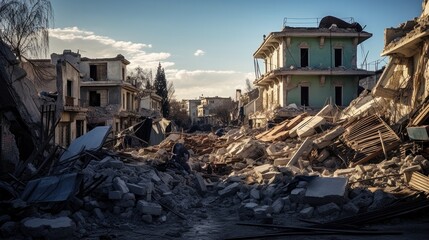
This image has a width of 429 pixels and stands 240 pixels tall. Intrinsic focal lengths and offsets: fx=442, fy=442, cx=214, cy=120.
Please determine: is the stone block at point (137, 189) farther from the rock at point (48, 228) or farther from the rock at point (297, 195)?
the rock at point (297, 195)

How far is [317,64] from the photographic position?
3400 centimetres

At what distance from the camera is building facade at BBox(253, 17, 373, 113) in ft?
109

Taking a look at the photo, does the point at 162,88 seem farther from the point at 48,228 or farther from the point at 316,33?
the point at 48,228

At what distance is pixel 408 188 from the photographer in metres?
11.2

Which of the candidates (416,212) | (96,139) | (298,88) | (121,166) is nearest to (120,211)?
(121,166)

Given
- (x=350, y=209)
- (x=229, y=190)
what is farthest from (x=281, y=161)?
(x=350, y=209)

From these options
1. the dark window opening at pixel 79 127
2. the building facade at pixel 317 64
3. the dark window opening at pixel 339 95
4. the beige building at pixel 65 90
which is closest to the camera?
the beige building at pixel 65 90

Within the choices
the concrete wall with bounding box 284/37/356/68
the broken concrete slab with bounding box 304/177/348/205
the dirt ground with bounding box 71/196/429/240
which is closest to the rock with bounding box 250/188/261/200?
the dirt ground with bounding box 71/196/429/240

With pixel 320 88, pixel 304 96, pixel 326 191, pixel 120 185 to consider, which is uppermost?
pixel 320 88

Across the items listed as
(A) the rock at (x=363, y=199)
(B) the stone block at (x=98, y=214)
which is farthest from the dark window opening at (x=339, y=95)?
(B) the stone block at (x=98, y=214)

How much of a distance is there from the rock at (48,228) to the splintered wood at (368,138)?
1082cm

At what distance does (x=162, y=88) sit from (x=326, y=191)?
60957 millimetres

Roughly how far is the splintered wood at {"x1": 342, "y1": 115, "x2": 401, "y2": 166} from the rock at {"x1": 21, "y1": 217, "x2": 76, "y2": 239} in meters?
10.8

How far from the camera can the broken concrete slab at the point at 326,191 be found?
1020 centimetres
